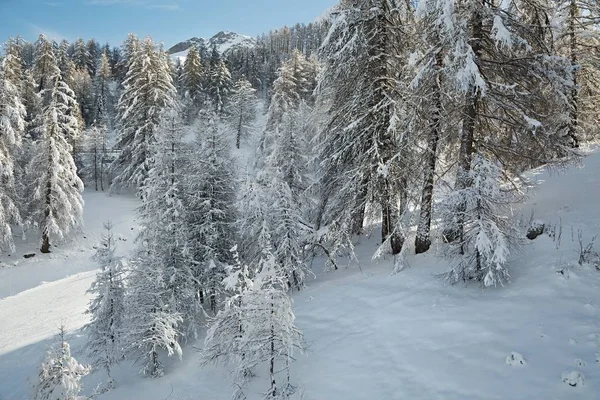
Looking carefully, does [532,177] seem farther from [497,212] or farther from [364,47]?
[364,47]

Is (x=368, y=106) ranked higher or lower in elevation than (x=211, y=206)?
higher

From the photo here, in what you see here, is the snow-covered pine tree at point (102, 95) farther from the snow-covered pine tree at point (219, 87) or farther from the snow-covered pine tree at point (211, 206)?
the snow-covered pine tree at point (211, 206)

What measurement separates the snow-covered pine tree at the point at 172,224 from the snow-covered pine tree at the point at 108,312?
1480 mm

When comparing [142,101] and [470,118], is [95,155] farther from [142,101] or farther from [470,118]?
[470,118]

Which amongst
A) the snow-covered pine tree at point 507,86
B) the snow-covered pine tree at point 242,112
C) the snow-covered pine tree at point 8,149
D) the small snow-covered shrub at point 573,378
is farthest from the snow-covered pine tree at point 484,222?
the snow-covered pine tree at point 242,112

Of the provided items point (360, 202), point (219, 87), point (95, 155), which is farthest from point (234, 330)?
point (219, 87)

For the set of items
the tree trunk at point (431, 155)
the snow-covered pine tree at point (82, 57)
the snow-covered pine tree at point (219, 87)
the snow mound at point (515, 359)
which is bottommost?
the snow mound at point (515, 359)

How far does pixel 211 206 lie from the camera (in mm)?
15312

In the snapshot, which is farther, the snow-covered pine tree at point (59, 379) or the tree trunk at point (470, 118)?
the tree trunk at point (470, 118)

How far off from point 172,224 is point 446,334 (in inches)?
389

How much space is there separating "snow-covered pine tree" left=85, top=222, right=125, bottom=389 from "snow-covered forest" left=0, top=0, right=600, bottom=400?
8cm

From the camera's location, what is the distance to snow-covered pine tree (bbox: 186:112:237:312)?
14.7 metres

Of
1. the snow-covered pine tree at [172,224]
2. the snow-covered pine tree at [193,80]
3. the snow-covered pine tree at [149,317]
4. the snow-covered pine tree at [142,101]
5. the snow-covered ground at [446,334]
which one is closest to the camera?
the snow-covered ground at [446,334]

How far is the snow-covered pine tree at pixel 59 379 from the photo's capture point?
274 inches
